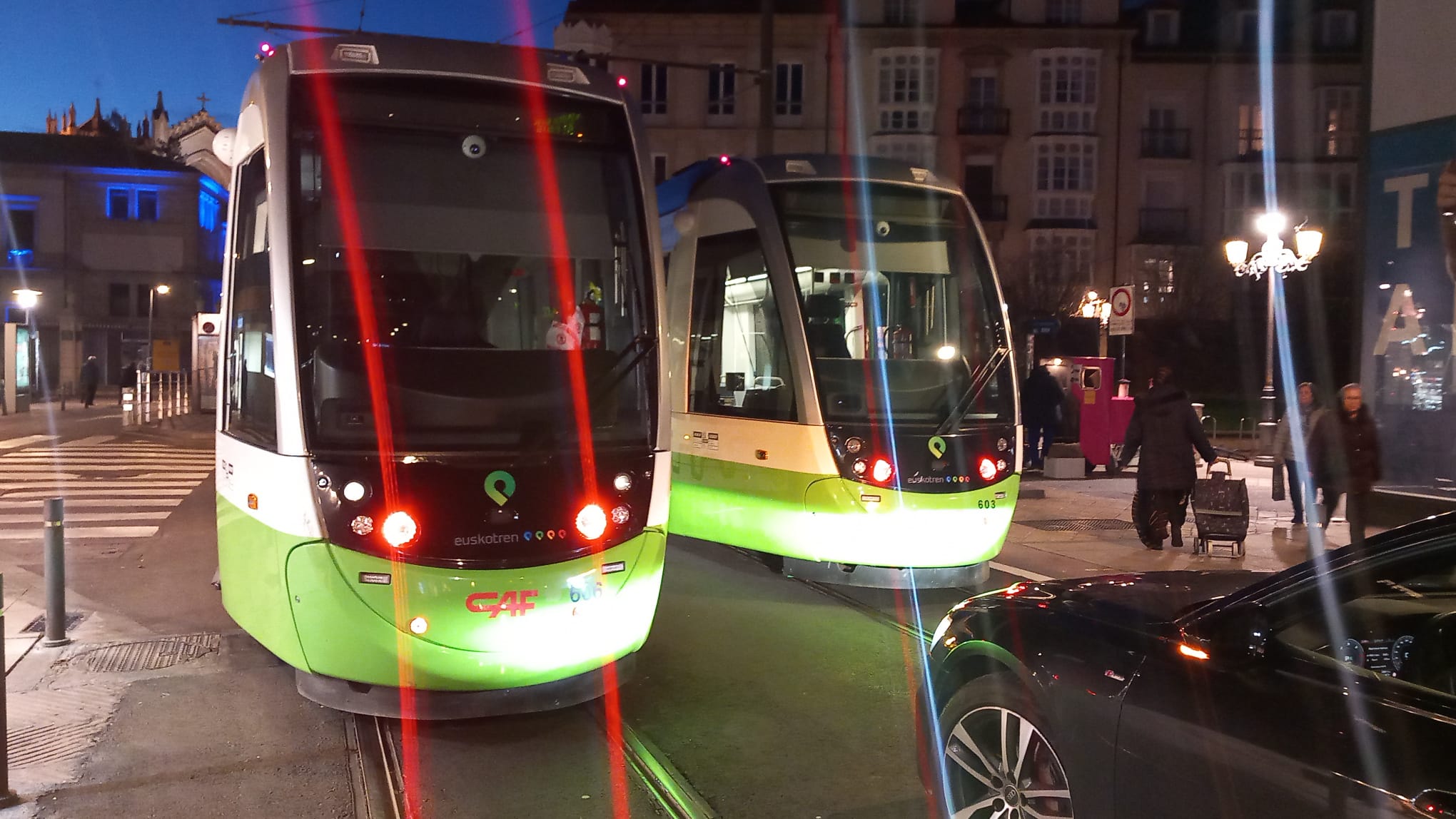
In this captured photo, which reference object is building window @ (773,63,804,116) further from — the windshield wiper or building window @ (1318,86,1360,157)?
the windshield wiper

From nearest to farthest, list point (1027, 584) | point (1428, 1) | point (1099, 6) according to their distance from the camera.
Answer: point (1027, 584)
point (1428, 1)
point (1099, 6)

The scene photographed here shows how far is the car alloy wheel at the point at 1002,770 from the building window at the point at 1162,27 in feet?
156

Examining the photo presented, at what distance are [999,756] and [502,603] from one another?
2399 mm

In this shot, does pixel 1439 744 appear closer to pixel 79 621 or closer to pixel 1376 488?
pixel 79 621

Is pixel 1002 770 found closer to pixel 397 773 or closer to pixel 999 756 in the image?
pixel 999 756

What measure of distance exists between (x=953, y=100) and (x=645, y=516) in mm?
42137

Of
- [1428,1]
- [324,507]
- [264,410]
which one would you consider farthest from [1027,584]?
[1428,1]

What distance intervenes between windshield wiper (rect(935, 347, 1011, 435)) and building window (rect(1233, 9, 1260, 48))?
145 feet

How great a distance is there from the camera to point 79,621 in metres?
8.16

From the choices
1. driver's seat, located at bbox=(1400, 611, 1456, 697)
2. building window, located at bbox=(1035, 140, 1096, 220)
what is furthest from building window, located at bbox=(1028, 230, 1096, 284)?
driver's seat, located at bbox=(1400, 611, 1456, 697)

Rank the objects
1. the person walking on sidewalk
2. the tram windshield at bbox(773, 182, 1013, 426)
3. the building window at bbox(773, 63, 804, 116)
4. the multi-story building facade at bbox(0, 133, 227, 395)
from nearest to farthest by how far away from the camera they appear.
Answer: the tram windshield at bbox(773, 182, 1013, 426)
the person walking on sidewalk
the building window at bbox(773, 63, 804, 116)
the multi-story building facade at bbox(0, 133, 227, 395)

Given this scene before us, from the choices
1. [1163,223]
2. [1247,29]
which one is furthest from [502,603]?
[1247,29]

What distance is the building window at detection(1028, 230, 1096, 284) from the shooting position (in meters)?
42.4

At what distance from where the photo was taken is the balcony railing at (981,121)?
4478 centimetres
